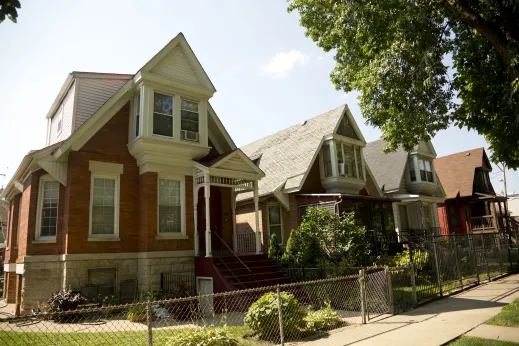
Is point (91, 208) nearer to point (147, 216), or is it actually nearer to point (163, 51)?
point (147, 216)

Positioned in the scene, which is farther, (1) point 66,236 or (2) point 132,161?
(2) point 132,161

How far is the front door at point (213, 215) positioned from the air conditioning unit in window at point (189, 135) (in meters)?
2.49

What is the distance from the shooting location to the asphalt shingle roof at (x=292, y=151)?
19391mm

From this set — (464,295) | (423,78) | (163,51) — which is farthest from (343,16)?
(464,295)

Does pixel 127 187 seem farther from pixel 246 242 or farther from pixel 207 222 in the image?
pixel 246 242

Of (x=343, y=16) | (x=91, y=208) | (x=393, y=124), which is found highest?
(x=343, y=16)

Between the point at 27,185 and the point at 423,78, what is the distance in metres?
15.2

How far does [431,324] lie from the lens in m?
8.31

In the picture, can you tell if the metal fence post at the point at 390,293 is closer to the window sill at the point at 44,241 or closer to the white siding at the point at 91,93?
the window sill at the point at 44,241

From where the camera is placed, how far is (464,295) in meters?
11.8

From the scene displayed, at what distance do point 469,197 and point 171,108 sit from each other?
27399 mm

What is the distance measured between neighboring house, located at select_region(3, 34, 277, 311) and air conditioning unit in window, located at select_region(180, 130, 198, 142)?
42 millimetres

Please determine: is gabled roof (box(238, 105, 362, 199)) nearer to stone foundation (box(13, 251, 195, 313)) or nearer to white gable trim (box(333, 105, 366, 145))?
white gable trim (box(333, 105, 366, 145))

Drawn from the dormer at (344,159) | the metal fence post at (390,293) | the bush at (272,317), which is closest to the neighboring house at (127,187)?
the bush at (272,317)
